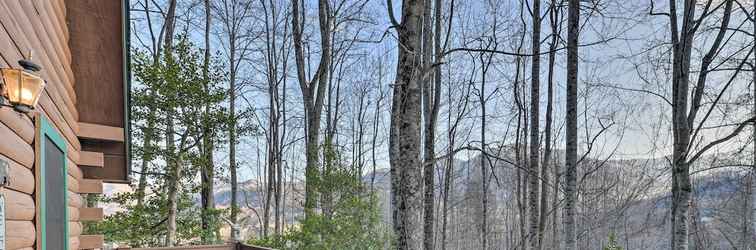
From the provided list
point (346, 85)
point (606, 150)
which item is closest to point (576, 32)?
point (606, 150)

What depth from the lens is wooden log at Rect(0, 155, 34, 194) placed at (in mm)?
1623

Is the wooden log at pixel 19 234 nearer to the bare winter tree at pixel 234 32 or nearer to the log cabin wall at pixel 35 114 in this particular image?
the log cabin wall at pixel 35 114

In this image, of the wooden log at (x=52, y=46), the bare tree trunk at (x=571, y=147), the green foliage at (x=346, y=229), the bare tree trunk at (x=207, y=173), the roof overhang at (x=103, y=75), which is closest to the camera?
the wooden log at (x=52, y=46)

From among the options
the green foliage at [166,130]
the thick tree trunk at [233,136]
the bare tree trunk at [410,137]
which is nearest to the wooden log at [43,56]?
the bare tree trunk at [410,137]

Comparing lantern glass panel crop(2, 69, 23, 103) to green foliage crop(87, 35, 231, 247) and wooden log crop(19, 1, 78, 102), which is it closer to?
wooden log crop(19, 1, 78, 102)

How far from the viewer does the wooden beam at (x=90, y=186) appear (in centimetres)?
365

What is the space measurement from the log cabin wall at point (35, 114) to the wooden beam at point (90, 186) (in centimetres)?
2

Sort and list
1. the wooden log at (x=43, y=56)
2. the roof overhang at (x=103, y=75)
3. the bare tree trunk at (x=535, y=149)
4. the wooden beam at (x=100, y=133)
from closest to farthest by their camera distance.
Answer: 1. the wooden log at (x=43, y=56)
2. the roof overhang at (x=103, y=75)
3. the wooden beam at (x=100, y=133)
4. the bare tree trunk at (x=535, y=149)

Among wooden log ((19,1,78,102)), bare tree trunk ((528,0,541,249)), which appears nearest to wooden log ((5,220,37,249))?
wooden log ((19,1,78,102))

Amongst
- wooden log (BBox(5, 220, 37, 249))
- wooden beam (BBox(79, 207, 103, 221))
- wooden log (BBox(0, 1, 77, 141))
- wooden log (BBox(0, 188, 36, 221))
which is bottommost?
wooden beam (BBox(79, 207, 103, 221))

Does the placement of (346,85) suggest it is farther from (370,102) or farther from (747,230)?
(747,230)

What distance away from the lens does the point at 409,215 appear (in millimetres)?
3539

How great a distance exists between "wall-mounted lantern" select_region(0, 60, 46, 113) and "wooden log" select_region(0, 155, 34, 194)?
0.20m

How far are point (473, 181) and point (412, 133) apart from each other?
13.1 meters
